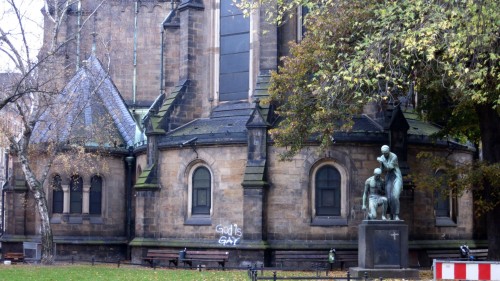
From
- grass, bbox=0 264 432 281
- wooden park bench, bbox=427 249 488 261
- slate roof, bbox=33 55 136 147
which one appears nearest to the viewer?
grass, bbox=0 264 432 281

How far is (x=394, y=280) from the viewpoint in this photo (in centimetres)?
2253

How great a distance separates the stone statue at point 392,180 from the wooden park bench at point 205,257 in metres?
8.40

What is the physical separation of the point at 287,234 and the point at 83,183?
1086 centimetres

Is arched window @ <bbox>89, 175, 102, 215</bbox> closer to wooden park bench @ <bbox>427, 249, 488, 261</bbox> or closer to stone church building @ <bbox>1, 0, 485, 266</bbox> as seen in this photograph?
stone church building @ <bbox>1, 0, 485, 266</bbox>

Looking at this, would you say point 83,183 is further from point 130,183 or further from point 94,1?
point 94,1

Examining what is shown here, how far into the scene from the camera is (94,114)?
4016 centimetres

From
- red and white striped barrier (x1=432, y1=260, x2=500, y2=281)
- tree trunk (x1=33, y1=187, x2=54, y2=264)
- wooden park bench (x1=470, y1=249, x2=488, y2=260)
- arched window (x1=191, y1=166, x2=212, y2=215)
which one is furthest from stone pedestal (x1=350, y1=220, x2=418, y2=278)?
tree trunk (x1=33, y1=187, x2=54, y2=264)

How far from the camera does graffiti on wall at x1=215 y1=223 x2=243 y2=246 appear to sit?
32.1 meters

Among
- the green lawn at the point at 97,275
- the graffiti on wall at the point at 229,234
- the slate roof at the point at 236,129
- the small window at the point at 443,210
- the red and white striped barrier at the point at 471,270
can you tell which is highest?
the slate roof at the point at 236,129

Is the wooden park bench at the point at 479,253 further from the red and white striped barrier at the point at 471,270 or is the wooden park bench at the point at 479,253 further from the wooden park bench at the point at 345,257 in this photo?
the red and white striped barrier at the point at 471,270

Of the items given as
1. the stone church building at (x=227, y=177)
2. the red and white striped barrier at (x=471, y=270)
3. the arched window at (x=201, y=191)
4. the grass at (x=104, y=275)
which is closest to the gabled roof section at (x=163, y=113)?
the stone church building at (x=227, y=177)

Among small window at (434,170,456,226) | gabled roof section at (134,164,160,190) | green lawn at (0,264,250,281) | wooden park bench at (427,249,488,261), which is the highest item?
gabled roof section at (134,164,160,190)

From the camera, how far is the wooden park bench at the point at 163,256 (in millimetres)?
32781

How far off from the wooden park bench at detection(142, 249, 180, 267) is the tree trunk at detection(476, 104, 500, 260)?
37.3ft
